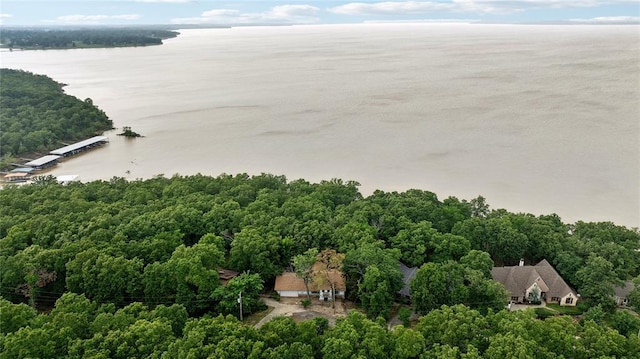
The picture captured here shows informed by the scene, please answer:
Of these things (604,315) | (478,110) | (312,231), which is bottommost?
(604,315)

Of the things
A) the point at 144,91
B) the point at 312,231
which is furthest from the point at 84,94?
the point at 312,231

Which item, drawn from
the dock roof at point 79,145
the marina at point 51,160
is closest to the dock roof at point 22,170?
the marina at point 51,160

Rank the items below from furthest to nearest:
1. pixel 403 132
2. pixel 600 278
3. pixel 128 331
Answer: pixel 403 132, pixel 600 278, pixel 128 331

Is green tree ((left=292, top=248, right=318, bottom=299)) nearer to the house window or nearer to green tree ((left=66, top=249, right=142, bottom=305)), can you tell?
green tree ((left=66, top=249, right=142, bottom=305))

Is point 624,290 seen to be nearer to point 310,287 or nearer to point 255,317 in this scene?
point 310,287

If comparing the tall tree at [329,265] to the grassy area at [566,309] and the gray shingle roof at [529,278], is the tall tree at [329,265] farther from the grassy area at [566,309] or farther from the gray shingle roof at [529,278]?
the grassy area at [566,309]

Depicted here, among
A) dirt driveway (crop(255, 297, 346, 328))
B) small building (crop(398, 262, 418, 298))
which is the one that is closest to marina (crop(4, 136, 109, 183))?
dirt driveway (crop(255, 297, 346, 328))

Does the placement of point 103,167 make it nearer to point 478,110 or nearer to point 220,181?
point 220,181
